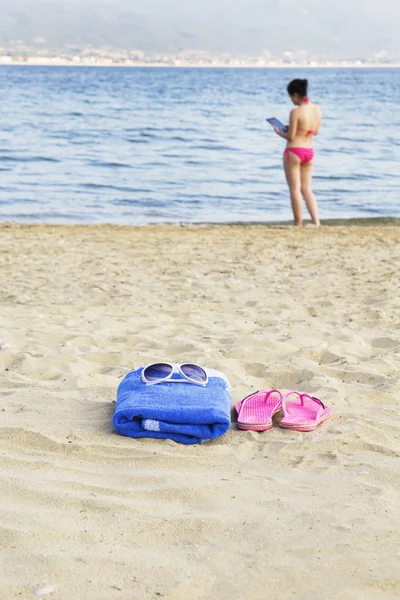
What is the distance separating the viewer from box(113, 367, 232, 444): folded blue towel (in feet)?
10.2

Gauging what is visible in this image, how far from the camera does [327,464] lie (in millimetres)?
2949

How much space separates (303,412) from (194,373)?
51 cm

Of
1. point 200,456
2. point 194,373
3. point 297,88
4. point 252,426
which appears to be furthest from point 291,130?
point 200,456

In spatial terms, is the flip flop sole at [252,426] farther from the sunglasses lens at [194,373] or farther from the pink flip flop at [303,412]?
the sunglasses lens at [194,373]

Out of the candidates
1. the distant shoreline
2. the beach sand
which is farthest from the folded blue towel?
the distant shoreline

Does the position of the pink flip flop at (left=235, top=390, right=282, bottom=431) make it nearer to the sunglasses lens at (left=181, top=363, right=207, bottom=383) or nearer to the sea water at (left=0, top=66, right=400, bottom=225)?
the sunglasses lens at (left=181, top=363, right=207, bottom=383)

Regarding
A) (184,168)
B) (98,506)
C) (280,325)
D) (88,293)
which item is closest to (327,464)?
(98,506)

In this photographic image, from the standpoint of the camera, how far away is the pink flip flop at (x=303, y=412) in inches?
128

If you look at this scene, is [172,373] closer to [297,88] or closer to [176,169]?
[297,88]

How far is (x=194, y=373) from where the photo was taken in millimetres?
3369

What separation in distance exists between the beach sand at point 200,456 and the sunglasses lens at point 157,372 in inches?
10.6

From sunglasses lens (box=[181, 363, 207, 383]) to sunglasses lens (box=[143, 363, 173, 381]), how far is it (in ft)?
0.22

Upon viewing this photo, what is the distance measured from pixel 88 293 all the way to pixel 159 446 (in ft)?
10.3

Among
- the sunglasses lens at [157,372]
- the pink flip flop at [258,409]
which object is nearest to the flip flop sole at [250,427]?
the pink flip flop at [258,409]
